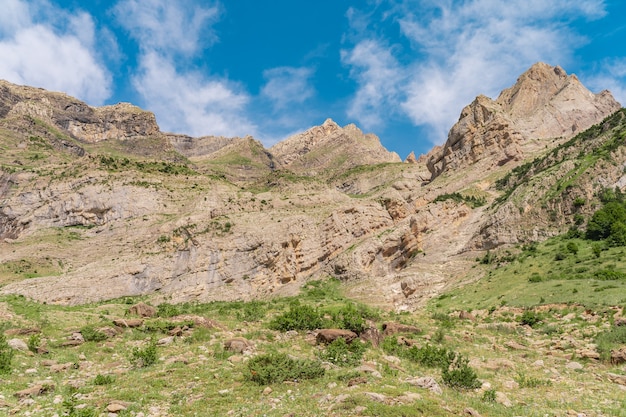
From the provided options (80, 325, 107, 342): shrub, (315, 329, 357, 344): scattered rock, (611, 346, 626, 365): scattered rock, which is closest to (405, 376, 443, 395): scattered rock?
(315, 329, 357, 344): scattered rock

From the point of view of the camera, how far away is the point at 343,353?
45.1 feet

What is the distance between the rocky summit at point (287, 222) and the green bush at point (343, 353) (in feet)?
84.9

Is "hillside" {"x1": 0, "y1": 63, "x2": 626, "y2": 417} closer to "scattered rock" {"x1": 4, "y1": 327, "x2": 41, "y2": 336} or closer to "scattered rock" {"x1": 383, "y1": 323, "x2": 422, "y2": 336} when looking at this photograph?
"scattered rock" {"x1": 4, "y1": 327, "x2": 41, "y2": 336}

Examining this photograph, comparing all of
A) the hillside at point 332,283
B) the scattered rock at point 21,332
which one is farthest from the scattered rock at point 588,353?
the scattered rock at point 21,332

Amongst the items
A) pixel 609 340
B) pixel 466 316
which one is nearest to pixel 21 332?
pixel 466 316

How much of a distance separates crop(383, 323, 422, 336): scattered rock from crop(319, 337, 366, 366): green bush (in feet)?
14.3

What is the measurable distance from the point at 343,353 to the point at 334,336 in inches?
67.9

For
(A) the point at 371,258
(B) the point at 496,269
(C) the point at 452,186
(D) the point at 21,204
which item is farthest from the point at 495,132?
(D) the point at 21,204

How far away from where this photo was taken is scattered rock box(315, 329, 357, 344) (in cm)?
1539

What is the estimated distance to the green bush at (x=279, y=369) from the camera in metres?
11.2

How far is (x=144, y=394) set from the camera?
33.5 ft

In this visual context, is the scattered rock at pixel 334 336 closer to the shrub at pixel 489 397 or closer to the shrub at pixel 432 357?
the shrub at pixel 432 357

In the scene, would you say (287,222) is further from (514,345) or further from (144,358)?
(144,358)

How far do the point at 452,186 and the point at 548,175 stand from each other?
25.4 meters
